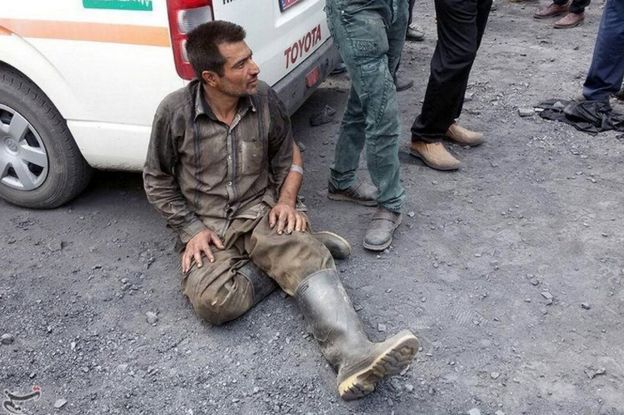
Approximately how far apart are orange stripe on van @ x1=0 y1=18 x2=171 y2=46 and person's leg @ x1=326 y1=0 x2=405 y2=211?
813 mm

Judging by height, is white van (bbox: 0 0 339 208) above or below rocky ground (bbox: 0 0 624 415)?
above

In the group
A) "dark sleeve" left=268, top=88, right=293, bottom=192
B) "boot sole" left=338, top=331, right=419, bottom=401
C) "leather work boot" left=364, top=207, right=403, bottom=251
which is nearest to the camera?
"boot sole" left=338, top=331, right=419, bottom=401

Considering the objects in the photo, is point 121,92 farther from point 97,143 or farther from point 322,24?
point 322,24

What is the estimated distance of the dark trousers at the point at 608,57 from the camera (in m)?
4.43

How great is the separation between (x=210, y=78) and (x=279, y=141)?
0.48 metres

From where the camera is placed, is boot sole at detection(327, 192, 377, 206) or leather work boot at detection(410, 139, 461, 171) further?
leather work boot at detection(410, 139, 461, 171)

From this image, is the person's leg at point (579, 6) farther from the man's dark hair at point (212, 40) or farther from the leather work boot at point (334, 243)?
the man's dark hair at point (212, 40)

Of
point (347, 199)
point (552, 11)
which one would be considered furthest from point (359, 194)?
point (552, 11)

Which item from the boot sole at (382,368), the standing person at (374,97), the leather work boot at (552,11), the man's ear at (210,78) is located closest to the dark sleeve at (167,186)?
the man's ear at (210,78)

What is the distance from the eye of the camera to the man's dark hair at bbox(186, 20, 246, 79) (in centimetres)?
264

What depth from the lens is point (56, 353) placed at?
2.76 metres

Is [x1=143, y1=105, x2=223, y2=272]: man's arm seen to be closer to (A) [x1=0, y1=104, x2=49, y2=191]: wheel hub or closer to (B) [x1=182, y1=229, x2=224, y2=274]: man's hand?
(B) [x1=182, y1=229, x2=224, y2=274]: man's hand

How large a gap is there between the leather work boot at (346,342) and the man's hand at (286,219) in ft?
0.88

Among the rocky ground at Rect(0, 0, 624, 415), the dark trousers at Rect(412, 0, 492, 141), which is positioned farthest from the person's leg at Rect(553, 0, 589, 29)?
the dark trousers at Rect(412, 0, 492, 141)
